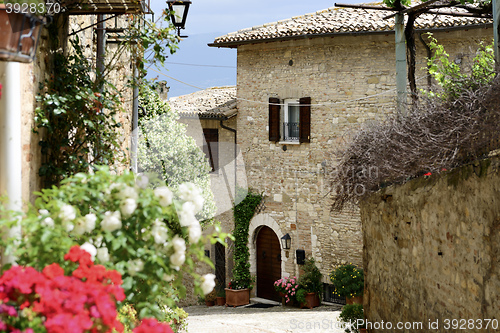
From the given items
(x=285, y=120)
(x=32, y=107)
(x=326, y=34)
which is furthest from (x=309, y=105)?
(x=32, y=107)

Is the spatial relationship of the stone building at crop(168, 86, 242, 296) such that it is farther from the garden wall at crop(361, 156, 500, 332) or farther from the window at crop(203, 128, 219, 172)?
the garden wall at crop(361, 156, 500, 332)

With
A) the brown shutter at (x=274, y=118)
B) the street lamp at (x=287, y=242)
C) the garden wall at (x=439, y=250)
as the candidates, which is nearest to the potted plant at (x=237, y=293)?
the street lamp at (x=287, y=242)

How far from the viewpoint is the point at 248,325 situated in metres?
11.0

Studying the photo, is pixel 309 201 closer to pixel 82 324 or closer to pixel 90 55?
pixel 90 55

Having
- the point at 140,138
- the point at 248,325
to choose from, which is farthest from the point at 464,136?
the point at 140,138

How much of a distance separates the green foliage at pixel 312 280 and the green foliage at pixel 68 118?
10.3 meters

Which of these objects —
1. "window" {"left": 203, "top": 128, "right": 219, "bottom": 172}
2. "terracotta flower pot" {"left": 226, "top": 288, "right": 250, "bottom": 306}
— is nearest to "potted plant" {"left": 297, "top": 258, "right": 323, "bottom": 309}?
"terracotta flower pot" {"left": 226, "top": 288, "right": 250, "bottom": 306}

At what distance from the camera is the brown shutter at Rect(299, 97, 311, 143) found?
1501 centimetres

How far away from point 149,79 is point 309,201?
335 inches

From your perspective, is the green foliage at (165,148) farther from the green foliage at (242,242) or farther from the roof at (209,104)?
the roof at (209,104)

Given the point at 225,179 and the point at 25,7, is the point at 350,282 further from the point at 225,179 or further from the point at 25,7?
the point at 25,7

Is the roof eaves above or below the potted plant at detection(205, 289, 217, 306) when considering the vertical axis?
above

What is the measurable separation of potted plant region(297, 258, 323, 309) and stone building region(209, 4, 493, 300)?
0.20 meters

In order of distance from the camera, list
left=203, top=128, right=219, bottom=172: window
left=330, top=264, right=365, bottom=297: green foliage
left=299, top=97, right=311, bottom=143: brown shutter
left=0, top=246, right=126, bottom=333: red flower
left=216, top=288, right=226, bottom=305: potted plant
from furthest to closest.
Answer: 1. left=203, top=128, right=219, bottom=172: window
2. left=216, top=288, right=226, bottom=305: potted plant
3. left=299, top=97, right=311, bottom=143: brown shutter
4. left=330, top=264, right=365, bottom=297: green foliage
5. left=0, top=246, right=126, bottom=333: red flower
